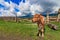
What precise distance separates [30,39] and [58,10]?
1032cm

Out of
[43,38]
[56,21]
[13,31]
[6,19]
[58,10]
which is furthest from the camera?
[58,10]

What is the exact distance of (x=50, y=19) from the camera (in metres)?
18.3

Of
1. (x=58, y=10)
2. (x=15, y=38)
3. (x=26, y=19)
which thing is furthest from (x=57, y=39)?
(x=58, y=10)

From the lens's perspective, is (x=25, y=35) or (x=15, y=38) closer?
(x=15, y=38)

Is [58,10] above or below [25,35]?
above

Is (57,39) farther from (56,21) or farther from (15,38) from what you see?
Result: (56,21)

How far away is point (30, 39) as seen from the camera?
9.74 metres

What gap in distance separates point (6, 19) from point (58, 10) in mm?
5362

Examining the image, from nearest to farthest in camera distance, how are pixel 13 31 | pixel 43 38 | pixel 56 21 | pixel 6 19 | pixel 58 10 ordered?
pixel 43 38 < pixel 13 31 < pixel 6 19 < pixel 56 21 < pixel 58 10

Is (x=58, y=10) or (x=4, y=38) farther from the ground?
(x=58, y=10)

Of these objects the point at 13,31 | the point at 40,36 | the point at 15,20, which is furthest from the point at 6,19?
the point at 40,36

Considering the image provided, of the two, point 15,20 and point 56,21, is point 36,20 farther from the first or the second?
point 56,21


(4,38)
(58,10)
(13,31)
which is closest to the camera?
(4,38)

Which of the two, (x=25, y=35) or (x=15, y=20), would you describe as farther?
(x=15, y=20)
